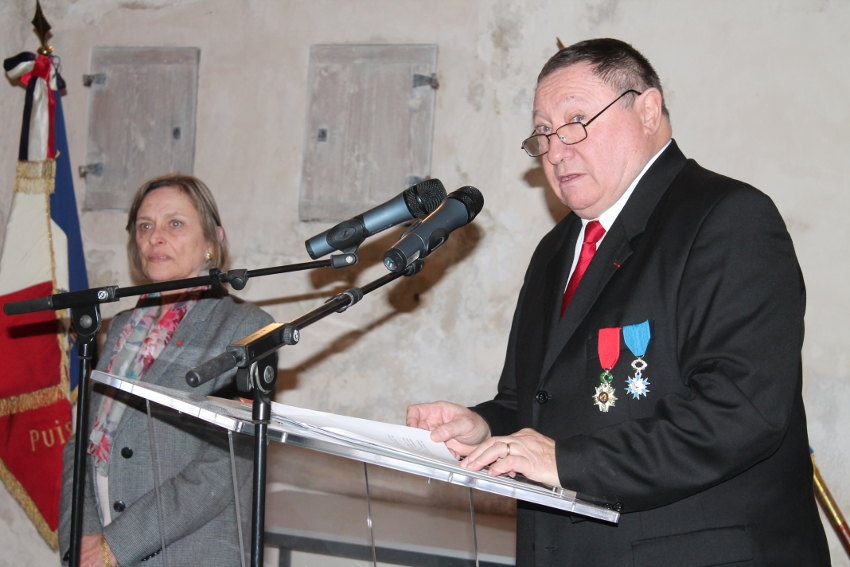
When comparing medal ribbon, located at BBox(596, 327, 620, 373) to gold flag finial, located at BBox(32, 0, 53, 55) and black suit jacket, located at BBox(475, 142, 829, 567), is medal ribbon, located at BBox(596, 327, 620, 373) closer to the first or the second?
black suit jacket, located at BBox(475, 142, 829, 567)

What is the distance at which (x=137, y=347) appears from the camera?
2658 millimetres

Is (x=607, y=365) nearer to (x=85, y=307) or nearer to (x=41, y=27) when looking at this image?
(x=85, y=307)

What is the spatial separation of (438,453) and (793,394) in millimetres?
602

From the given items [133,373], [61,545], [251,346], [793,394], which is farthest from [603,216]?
[61,545]

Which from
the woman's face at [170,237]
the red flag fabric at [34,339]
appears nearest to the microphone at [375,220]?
the woman's face at [170,237]

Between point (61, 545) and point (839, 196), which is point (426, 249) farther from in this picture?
point (839, 196)

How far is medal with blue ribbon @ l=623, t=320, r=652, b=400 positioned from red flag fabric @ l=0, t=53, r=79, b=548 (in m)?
2.77

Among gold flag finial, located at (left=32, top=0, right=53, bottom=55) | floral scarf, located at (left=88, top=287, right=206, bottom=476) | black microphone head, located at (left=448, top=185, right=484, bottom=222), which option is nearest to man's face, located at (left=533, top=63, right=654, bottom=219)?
black microphone head, located at (left=448, top=185, right=484, bottom=222)

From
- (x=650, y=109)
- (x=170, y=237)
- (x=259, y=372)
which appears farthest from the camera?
(x=170, y=237)

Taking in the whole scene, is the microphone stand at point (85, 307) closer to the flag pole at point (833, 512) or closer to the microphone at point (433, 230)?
the microphone at point (433, 230)

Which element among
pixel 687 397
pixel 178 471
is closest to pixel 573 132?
pixel 687 397

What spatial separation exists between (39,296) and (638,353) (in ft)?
9.48

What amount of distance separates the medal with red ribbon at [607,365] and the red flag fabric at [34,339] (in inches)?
107

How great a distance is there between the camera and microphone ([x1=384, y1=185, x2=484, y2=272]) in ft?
5.28
